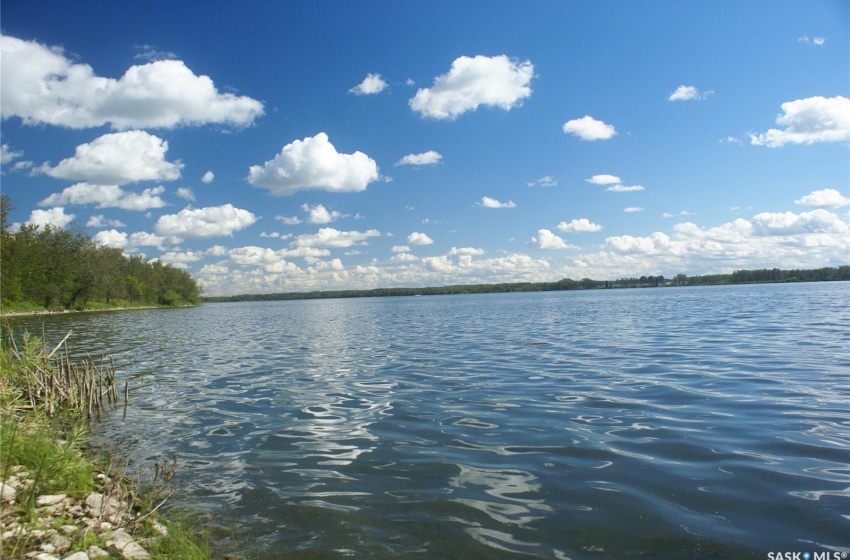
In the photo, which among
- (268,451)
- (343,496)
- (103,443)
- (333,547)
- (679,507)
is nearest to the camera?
(333,547)

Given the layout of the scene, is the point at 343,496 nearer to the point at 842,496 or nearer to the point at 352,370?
the point at 842,496

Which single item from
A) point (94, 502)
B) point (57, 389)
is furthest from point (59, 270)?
point (94, 502)

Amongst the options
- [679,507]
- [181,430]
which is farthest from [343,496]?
[181,430]

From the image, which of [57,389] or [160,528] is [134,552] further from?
[57,389]

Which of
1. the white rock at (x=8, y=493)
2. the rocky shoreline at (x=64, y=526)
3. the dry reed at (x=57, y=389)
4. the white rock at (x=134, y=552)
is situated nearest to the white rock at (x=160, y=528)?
the rocky shoreline at (x=64, y=526)

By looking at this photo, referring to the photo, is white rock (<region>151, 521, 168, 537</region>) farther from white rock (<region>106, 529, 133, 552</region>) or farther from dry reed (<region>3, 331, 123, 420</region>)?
dry reed (<region>3, 331, 123, 420</region>)

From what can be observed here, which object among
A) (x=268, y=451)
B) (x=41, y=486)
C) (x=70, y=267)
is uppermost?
(x=70, y=267)

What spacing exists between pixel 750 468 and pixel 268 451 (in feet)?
31.1

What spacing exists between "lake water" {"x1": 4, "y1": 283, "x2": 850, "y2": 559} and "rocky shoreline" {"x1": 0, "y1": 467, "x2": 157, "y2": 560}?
1273mm

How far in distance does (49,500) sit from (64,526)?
3.29ft

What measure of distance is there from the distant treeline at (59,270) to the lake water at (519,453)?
67246 mm

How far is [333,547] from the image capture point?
6.74 metres

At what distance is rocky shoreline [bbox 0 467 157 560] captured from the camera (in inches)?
213

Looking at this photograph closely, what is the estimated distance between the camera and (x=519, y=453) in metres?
9.93
